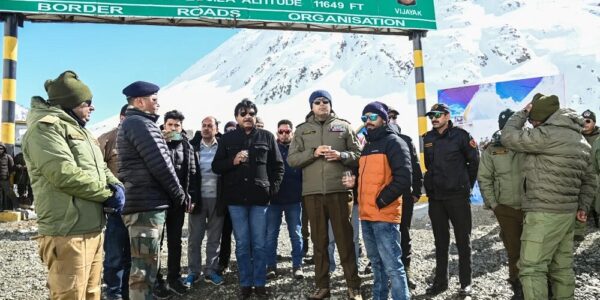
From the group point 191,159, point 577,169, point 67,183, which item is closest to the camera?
point 67,183

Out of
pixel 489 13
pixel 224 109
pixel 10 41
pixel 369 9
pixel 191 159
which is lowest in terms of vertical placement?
pixel 191 159

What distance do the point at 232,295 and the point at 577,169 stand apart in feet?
11.8

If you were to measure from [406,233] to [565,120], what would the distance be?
2.01 meters

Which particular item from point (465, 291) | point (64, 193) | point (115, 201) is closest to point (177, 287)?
point (115, 201)

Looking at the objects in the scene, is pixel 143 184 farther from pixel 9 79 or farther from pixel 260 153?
pixel 9 79

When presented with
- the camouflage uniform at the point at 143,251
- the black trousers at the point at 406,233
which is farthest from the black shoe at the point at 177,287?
the black trousers at the point at 406,233

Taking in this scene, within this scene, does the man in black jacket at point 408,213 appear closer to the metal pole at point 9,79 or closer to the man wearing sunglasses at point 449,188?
the man wearing sunglasses at point 449,188

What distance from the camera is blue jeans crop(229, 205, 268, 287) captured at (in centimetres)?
435

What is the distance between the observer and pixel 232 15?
9953 millimetres

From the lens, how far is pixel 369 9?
1073 centimetres

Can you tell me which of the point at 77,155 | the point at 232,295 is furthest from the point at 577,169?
the point at 77,155

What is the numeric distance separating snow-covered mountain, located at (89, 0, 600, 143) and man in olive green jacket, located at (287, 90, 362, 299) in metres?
47.3

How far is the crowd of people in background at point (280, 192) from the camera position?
9.02 ft

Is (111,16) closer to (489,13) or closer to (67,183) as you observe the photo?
(67,183)
